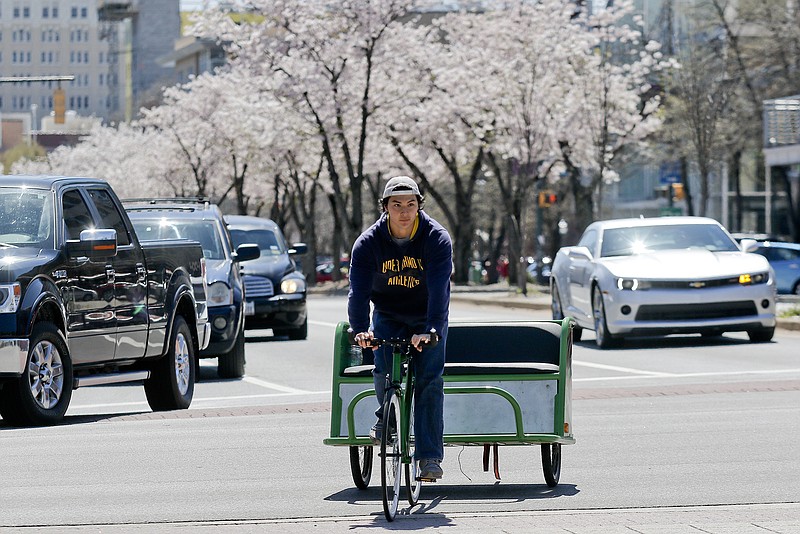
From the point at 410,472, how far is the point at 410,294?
87 cm

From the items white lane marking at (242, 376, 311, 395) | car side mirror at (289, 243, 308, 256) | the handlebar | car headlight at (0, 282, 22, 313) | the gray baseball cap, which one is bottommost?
white lane marking at (242, 376, 311, 395)

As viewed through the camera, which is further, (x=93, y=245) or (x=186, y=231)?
(x=186, y=231)

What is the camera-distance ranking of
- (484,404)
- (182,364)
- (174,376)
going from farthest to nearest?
(182,364) → (174,376) → (484,404)

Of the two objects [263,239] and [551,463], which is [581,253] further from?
[551,463]

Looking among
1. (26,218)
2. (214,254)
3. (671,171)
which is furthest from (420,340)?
(671,171)

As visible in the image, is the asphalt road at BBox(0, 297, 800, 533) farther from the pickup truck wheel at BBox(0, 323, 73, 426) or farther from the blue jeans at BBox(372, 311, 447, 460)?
the blue jeans at BBox(372, 311, 447, 460)

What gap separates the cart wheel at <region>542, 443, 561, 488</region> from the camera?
9.18m

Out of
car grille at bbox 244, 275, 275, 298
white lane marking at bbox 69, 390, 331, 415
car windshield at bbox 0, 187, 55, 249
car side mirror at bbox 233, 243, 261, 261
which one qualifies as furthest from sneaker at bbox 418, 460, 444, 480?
car grille at bbox 244, 275, 275, 298

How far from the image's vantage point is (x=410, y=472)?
8594 mm

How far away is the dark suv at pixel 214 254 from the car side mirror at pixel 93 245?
203 inches

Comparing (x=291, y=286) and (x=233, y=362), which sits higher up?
(x=291, y=286)

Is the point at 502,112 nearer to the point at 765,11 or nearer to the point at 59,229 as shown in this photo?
the point at 765,11

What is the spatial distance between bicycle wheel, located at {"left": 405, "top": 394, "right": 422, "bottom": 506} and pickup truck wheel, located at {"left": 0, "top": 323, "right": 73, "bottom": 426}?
4401mm

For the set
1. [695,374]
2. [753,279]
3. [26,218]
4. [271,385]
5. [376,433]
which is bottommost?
[271,385]
